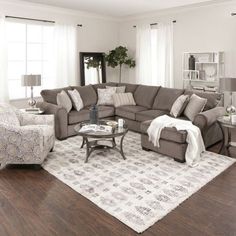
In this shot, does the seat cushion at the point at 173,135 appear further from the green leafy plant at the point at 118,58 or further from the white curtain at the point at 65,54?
the green leafy plant at the point at 118,58

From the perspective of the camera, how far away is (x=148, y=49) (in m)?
6.89

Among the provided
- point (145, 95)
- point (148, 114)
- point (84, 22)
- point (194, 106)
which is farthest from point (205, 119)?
point (84, 22)

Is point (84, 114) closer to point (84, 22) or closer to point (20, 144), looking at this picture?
point (20, 144)

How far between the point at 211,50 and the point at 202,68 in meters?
0.43

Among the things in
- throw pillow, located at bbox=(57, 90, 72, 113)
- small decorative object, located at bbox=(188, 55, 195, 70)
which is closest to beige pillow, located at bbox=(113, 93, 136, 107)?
throw pillow, located at bbox=(57, 90, 72, 113)

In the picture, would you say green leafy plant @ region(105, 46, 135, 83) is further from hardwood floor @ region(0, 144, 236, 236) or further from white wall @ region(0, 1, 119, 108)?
hardwood floor @ region(0, 144, 236, 236)

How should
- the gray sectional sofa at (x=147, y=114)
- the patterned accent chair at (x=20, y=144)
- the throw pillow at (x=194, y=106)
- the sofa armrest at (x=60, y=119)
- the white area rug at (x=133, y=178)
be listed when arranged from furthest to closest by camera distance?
the sofa armrest at (x=60, y=119) → the throw pillow at (x=194, y=106) → the gray sectional sofa at (x=147, y=114) → the patterned accent chair at (x=20, y=144) → the white area rug at (x=133, y=178)

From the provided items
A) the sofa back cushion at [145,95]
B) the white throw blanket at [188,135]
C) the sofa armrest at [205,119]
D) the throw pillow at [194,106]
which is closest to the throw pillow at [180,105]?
the throw pillow at [194,106]

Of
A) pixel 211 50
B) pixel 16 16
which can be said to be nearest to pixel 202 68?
pixel 211 50

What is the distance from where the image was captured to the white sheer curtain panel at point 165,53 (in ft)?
21.2

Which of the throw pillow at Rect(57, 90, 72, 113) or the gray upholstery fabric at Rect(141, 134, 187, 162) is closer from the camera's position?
the gray upholstery fabric at Rect(141, 134, 187, 162)

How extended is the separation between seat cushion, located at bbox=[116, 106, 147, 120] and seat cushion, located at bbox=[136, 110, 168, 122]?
0.40 feet

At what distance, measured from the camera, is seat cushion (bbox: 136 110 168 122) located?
485cm

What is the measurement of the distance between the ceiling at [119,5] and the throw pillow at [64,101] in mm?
2059
